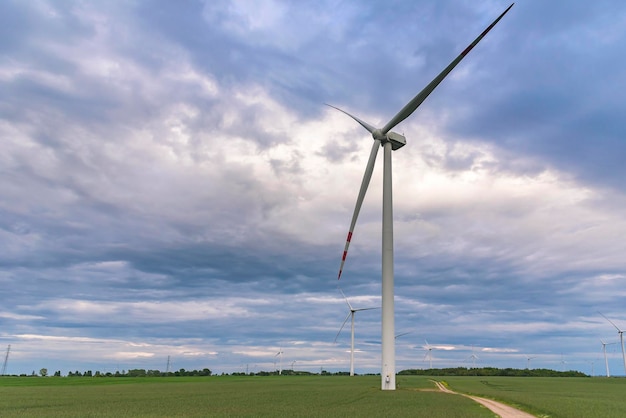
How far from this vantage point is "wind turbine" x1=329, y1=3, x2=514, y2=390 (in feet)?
190

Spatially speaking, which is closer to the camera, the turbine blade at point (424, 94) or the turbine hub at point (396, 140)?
the turbine blade at point (424, 94)

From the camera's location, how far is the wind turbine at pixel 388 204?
57781mm

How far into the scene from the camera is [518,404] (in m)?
46.9

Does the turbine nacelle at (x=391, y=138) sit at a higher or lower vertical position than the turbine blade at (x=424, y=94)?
lower

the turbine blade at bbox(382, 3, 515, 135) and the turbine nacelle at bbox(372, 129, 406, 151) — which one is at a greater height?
the turbine blade at bbox(382, 3, 515, 135)

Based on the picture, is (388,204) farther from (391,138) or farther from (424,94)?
(424,94)

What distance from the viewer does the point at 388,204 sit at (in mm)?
64062

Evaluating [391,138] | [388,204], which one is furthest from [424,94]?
[388,204]

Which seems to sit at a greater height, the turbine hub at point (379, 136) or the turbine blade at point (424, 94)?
the turbine blade at point (424, 94)

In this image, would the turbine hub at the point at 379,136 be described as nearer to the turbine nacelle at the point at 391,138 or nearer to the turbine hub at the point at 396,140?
the turbine nacelle at the point at 391,138

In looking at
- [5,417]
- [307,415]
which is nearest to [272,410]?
[307,415]

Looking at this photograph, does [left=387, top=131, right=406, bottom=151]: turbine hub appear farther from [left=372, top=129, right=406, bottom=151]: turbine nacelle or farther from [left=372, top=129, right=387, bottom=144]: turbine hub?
[left=372, top=129, right=387, bottom=144]: turbine hub

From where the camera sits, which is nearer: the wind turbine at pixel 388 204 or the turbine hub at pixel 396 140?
the wind turbine at pixel 388 204

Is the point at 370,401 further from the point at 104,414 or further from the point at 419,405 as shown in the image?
the point at 104,414
